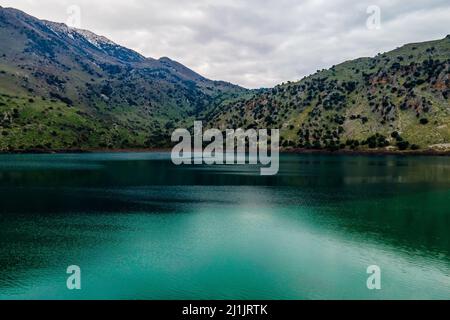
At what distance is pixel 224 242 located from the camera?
61.8 m

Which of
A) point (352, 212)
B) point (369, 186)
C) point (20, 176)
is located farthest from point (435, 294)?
point (20, 176)

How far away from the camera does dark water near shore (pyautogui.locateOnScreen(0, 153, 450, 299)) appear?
4353 cm

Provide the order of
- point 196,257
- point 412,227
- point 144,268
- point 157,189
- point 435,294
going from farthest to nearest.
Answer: point 157,189 → point 412,227 → point 196,257 → point 144,268 → point 435,294

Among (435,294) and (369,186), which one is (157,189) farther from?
(435,294)

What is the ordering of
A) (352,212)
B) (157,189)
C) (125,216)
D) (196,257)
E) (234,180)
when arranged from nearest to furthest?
(196,257)
(125,216)
(352,212)
(157,189)
(234,180)

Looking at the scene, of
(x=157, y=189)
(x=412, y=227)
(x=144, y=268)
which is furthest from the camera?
(x=157, y=189)

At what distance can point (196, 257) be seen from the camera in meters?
54.2

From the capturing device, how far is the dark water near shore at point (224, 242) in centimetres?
4353

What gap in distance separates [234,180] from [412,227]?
78316mm

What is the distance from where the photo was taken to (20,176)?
483 feet

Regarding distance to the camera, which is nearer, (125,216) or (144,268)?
(144,268)
